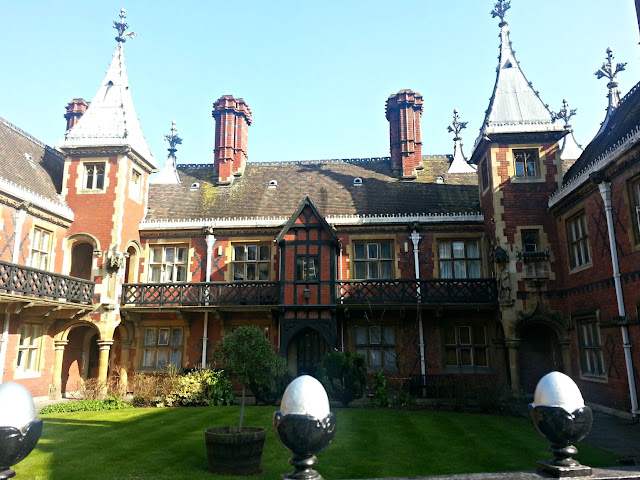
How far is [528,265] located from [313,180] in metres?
10.2

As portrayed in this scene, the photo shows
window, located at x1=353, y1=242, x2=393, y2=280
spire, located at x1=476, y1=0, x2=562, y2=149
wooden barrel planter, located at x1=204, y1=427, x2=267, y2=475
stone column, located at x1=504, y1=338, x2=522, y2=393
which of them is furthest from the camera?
window, located at x1=353, y1=242, x2=393, y2=280

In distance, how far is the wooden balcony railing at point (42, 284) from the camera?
13.7m

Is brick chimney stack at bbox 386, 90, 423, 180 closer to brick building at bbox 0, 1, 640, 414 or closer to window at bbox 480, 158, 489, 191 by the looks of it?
brick building at bbox 0, 1, 640, 414

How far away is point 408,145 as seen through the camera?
22.0m

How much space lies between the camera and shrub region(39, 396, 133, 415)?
13508 mm

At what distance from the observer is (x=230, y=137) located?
2283cm

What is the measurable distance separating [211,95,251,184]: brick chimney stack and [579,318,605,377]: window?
15.6 metres

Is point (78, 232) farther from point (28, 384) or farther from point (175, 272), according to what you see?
point (28, 384)

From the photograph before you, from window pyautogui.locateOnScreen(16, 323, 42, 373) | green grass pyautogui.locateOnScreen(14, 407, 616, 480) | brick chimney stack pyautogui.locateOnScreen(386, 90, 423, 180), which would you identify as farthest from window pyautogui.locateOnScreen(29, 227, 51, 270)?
brick chimney stack pyautogui.locateOnScreen(386, 90, 423, 180)

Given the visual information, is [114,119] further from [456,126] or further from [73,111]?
[456,126]

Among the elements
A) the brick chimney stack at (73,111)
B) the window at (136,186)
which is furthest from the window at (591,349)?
the brick chimney stack at (73,111)

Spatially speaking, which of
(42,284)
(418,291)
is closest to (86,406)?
(42,284)

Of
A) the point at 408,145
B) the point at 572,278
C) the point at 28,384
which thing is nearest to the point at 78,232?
the point at 28,384

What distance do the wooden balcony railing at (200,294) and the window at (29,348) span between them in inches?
118
